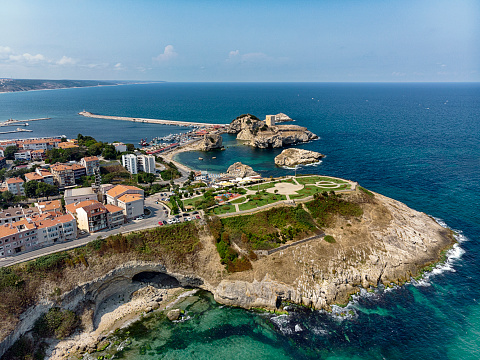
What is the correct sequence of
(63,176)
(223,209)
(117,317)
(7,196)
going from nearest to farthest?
(117,317)
(223,209)
(7,196)
(63,176)

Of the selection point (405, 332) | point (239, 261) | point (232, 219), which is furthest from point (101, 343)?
point (405, 332)

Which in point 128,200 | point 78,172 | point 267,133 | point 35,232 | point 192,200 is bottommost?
point 192,200

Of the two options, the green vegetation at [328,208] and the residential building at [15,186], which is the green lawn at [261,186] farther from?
the residential building at [15,186]

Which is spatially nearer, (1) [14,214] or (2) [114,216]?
(2) [114,216]

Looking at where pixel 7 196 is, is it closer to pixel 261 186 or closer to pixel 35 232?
pixel 35 232

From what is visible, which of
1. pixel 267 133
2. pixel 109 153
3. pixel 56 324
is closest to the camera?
pixel 56 324

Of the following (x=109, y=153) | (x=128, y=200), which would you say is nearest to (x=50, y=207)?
(x=128, y=200)
